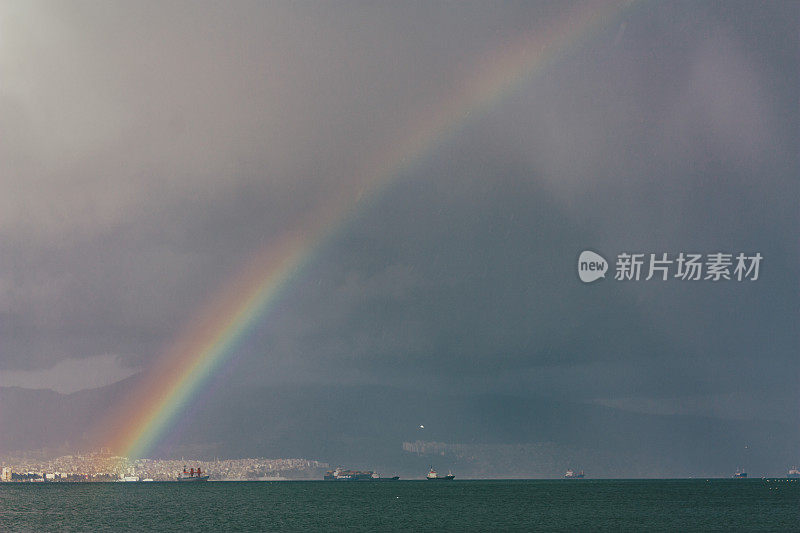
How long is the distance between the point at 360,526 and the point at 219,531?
31378 mm

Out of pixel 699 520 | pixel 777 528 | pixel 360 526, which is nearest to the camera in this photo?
pixel 777 528

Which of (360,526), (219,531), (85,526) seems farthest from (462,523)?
(85,526)

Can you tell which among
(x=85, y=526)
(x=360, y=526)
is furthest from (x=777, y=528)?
(x=85, y=526)

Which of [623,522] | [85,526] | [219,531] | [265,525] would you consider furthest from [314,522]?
[623,522]

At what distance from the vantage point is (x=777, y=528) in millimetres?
166000

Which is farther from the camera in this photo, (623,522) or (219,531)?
(623,522)

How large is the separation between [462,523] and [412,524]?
11.8 metres

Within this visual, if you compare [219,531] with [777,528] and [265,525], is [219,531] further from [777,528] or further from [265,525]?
[777,528]

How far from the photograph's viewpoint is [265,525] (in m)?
183

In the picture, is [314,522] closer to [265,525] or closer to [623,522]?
[265,525]

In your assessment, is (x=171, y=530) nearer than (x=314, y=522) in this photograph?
Yes

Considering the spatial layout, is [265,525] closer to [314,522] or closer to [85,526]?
[314,522]

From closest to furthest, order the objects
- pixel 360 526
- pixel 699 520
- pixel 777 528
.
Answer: pixel 777 528 < pixel 360 526 < pixel 699 520

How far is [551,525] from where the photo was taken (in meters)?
181
